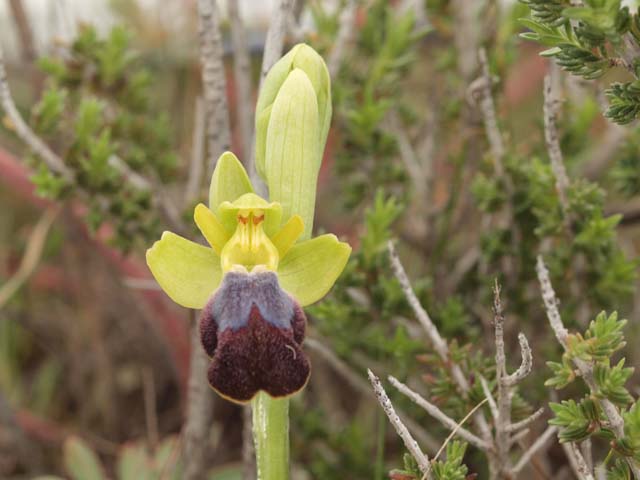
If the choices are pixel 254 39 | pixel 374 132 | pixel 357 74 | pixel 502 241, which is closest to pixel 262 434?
pixel 502 241

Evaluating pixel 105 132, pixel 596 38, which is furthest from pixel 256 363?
pixel 105 132

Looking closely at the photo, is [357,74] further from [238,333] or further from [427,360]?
[238,333]

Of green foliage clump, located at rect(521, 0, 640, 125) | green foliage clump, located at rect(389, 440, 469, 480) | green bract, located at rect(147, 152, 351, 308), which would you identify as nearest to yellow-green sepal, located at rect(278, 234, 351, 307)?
green bract, located at rect(147, 152, 351, 308)

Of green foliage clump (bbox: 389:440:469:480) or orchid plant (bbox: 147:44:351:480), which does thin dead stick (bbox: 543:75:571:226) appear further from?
green foliage clump (bbox: 389:440:469:480)

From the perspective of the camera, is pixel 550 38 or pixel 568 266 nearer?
pixel 550 38

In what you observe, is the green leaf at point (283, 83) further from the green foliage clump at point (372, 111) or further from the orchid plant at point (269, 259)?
the green foliage clump at point (372, 111)
